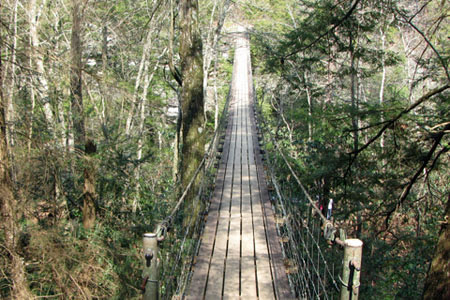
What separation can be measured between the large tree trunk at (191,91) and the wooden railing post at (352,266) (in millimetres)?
3374

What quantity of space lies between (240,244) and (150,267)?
5.93 feet

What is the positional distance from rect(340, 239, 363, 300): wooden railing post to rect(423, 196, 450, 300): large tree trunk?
40.2 inches

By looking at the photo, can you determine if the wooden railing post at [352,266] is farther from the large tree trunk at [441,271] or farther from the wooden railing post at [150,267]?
the large tree trunk at [441,271]

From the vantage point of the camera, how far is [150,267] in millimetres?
1788

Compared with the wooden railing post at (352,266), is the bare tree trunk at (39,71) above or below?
above

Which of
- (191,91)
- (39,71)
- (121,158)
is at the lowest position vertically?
(121,158)

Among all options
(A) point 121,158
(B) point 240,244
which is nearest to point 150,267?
(B) point 240,244

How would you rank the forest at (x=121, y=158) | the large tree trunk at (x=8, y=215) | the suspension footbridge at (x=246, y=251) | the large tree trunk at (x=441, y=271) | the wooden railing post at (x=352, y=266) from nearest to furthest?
the wooden railing post at (x=352, y=266) < the suspension footbridge at (x=246, y=251) < the large tree trunk at (x=441, y=271) < the large tree trunk at (x=8, y=215) < the forest at (x=121, y=158)

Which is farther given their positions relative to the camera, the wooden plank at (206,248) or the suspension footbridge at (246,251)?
the wooden plank at (206,248)

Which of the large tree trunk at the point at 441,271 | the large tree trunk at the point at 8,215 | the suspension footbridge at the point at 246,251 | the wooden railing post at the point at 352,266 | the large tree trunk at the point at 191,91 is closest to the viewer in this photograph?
the wooden railing post at the point at 352,266

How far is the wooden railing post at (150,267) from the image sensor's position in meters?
1.77

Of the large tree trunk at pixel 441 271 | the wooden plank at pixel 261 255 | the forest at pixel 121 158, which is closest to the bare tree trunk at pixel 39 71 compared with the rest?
the forest at pixel 121 158

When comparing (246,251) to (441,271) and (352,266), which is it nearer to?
(441,271)

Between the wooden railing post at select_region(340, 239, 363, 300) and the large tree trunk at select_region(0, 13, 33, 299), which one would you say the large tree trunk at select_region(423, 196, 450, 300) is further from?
the large tree trunk at select_region(0, 13, 33, 299)
